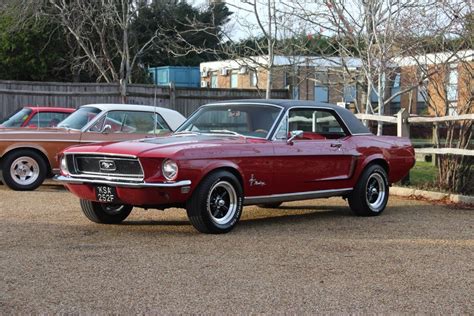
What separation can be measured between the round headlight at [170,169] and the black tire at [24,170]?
5802 millimetres

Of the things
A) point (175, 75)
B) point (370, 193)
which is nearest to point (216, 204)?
point (370, 193)

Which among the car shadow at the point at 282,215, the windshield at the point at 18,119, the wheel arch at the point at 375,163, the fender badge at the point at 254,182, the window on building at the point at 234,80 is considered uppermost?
the window on building at the point at 234,80

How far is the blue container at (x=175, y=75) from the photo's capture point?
35875 millimetres

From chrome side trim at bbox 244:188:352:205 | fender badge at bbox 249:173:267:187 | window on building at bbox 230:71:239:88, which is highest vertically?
window on building at bbox 230:71:239:88

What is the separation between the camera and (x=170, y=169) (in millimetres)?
7793

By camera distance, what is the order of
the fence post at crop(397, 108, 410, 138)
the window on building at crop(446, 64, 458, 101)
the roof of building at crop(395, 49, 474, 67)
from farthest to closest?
the window on building at crop(446, 64, 458, 101), the fence post at crop(397, 108, 410, 138), the roof of building at crop(395, 49, 474, 67)

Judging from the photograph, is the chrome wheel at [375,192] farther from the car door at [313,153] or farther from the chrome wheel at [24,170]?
the chrome wheel at [24,170]

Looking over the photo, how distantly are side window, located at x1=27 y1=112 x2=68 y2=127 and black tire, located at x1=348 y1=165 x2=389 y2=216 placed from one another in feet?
22.3

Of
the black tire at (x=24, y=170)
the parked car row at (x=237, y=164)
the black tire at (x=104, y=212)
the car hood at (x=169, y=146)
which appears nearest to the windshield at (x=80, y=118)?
the black tire at (x=24, y=170)

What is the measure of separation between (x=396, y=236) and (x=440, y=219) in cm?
182

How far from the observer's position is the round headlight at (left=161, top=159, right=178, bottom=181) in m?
7.77

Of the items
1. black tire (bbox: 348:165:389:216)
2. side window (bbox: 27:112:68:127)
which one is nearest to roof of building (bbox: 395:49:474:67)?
black tire (bbox: 348:165:389:216)

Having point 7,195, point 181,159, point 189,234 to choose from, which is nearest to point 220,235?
point 189,234

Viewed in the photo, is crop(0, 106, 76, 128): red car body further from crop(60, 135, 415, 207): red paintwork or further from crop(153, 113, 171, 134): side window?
crop(60, 135, 415, 207): red paintwork
